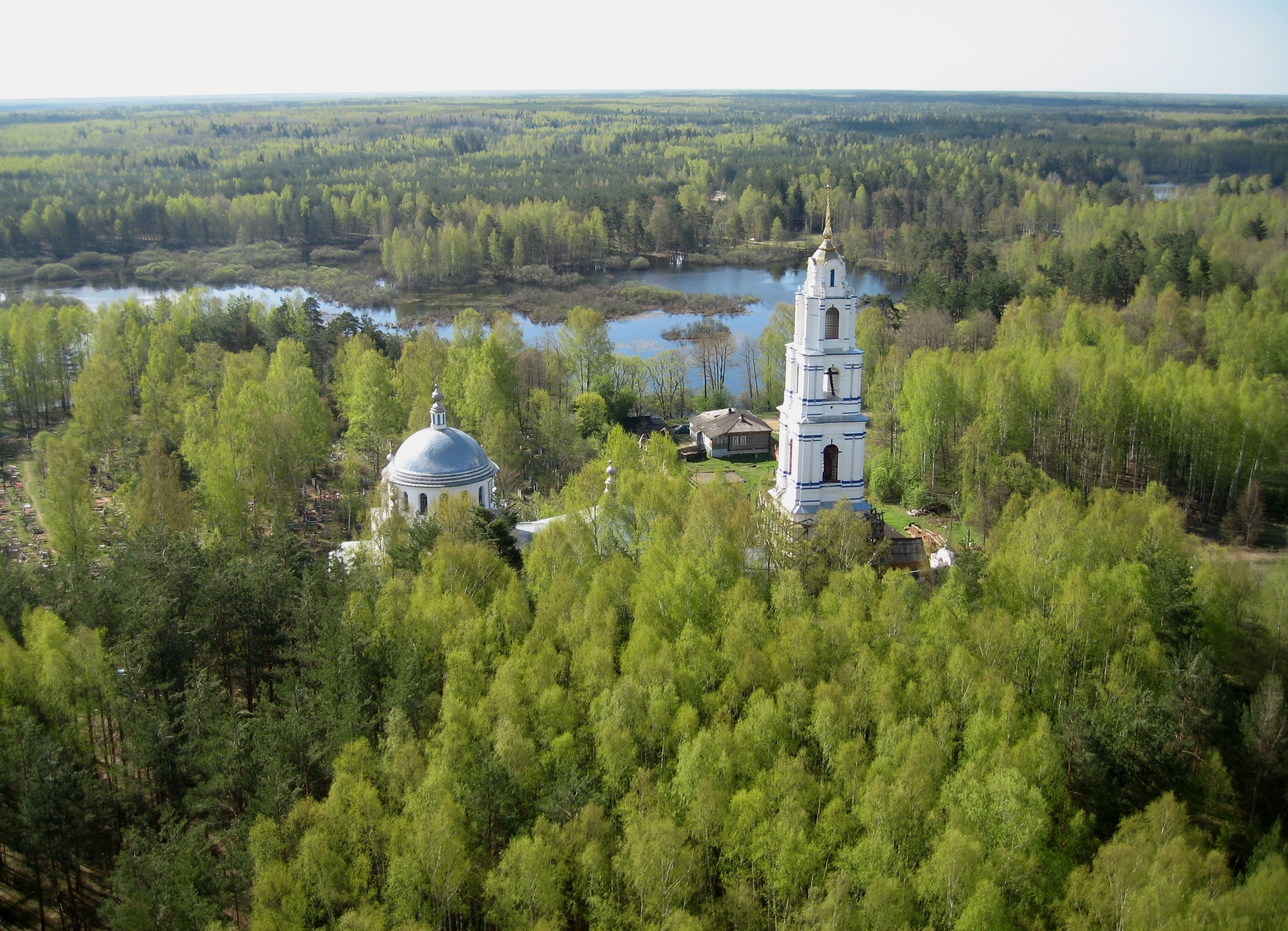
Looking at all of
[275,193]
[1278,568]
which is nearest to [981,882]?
[1278,568]

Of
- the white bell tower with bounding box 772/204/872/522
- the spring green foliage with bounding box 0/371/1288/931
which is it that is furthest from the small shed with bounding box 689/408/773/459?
the spring green foliage with bounding box 0/371/1288/931

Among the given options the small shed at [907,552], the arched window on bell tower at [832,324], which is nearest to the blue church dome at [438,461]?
the arched window on bell tower at [832,324]

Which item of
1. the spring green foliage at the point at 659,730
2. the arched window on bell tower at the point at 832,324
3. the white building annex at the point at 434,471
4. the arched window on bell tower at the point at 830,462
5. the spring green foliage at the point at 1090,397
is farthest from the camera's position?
the spring green foliage at the point at 1090,397

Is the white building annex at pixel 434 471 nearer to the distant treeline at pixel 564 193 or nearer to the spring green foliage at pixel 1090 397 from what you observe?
the spring green foliage at pixel 1090 397

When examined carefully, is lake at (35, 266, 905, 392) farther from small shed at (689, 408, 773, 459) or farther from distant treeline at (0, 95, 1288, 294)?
small shed at (689, 408, 773, 459)

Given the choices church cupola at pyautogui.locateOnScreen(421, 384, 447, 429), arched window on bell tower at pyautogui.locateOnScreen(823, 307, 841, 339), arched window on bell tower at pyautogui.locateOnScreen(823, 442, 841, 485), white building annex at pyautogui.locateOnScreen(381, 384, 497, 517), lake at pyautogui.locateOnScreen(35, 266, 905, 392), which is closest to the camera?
arched window on bell tower at pyautogui.locateOnScreen(823, 307, 841, 339)

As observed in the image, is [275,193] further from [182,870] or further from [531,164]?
[182,870]
